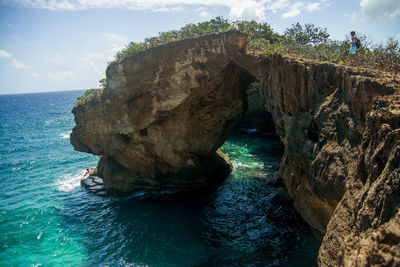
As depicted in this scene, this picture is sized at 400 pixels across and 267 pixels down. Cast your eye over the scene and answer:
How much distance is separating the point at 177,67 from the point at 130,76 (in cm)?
293

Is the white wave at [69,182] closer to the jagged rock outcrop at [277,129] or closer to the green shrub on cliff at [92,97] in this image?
the jagged rock outcrop at [277,129]

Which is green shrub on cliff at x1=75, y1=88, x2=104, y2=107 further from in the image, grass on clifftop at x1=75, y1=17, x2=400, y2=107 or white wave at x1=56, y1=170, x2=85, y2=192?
white wave at x1=56, y1=170, x2=85, y2=192

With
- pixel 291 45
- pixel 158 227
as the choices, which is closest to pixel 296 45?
pixel 291 45

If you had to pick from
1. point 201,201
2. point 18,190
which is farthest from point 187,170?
point 18,190

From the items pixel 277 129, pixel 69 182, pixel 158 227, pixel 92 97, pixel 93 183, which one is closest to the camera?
pixel 277 129

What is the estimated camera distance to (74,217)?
52.7 feet

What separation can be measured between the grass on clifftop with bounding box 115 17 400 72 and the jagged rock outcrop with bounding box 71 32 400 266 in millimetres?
726

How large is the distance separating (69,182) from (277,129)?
17.7m

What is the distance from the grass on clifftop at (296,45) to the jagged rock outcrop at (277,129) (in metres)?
0.73

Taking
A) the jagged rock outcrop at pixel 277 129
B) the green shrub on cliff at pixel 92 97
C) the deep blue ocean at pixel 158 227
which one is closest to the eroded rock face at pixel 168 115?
the jagged rock outcrop at pixel 277 129

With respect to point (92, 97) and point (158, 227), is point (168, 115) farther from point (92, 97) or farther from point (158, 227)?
point (158, 227)

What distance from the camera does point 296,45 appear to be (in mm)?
13195

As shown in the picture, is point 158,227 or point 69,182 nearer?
point 158,227

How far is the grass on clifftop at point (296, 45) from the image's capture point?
8.80 m
